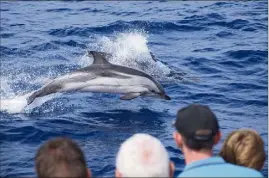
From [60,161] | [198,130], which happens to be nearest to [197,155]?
[198,130]

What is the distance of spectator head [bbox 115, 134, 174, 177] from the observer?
454 centimetres

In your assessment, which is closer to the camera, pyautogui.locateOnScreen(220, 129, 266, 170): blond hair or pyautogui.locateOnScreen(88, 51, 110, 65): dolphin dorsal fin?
pyautogui.locateOnScreen(220, 129, 266, 170): blond hair

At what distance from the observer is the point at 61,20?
24266 millimetres

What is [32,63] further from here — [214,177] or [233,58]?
[214,177]

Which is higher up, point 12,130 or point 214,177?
point 214,177

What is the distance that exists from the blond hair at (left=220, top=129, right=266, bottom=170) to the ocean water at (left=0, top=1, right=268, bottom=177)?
342cm

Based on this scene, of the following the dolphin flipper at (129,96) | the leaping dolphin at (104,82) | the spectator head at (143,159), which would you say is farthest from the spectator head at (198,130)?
the dolphin flipper at (129,96)

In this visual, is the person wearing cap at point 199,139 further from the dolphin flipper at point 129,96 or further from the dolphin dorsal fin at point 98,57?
the dolphin flipper at point 129,96

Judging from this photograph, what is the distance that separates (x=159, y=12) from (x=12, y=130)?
612 inches

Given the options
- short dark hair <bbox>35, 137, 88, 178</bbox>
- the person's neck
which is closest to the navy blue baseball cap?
the person's neck

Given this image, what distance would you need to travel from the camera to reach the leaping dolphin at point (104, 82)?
11.8m

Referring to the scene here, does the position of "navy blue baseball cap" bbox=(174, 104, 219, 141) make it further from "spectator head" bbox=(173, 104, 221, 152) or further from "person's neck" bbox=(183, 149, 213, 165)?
"person's neck" bbox=(183, 149, 213, 165)

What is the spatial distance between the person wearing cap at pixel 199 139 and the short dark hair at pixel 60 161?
851 millimetres

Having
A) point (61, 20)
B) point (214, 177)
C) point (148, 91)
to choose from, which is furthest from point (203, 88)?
point (61, 20)
